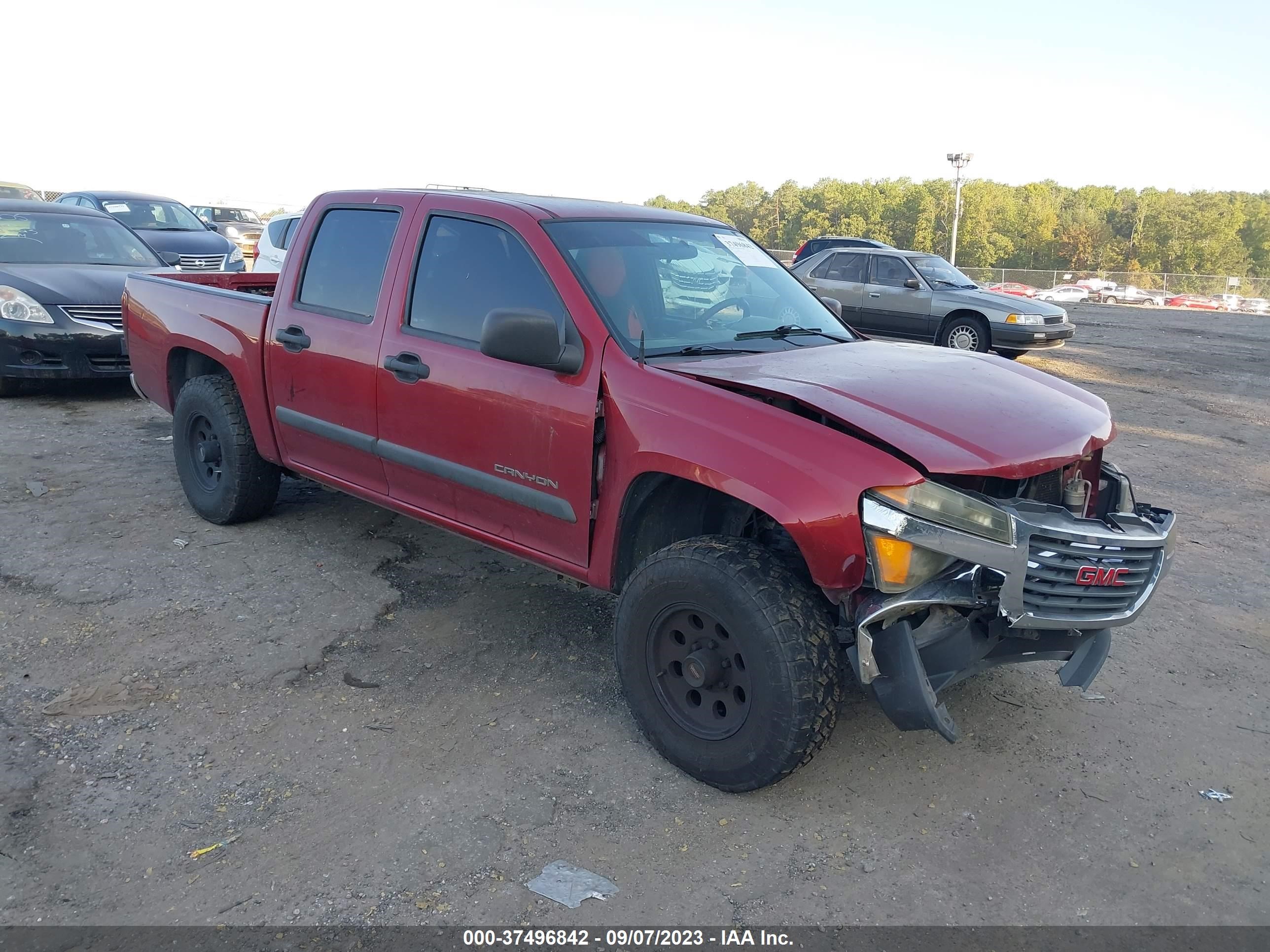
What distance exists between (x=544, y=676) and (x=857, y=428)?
68.3 inches

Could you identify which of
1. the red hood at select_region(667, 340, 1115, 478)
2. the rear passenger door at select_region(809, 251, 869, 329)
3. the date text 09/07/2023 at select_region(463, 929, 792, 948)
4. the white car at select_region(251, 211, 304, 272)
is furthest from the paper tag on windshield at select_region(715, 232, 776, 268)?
the rear passenger door at select_region(809, 251, 869, 329)

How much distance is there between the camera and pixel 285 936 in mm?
2525

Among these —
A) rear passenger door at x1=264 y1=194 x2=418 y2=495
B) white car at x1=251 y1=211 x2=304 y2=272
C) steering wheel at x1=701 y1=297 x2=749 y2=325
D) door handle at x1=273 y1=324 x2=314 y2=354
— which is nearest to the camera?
steering wheel at x1=701 y1=297 x2=749 y2=325

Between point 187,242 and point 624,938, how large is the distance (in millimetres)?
13534

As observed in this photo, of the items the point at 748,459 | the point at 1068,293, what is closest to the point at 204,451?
the point at 748,459

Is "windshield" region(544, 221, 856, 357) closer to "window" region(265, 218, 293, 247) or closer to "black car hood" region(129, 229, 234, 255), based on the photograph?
"window" region(265, 218, 293, 247)

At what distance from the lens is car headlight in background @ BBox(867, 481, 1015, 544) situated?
2836 mm

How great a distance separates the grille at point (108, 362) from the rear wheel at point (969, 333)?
398 inches

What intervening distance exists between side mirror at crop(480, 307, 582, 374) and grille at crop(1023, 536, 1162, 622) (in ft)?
5.40

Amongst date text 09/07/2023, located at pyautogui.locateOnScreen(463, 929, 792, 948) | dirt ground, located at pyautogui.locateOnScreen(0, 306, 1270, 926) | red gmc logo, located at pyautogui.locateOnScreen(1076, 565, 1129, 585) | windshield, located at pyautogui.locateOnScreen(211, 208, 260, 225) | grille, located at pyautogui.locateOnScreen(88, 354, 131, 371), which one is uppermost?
windshield, located at pyautogui.locateOnScreen(211, 208, 260, 225)

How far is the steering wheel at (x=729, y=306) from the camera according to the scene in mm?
3953

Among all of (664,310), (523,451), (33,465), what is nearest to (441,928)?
(523,451)

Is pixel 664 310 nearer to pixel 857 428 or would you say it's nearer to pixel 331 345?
pixel 857 428

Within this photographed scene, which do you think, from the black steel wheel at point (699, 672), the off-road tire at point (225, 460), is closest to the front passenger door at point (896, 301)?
the off-road tire at point (225, 460)
